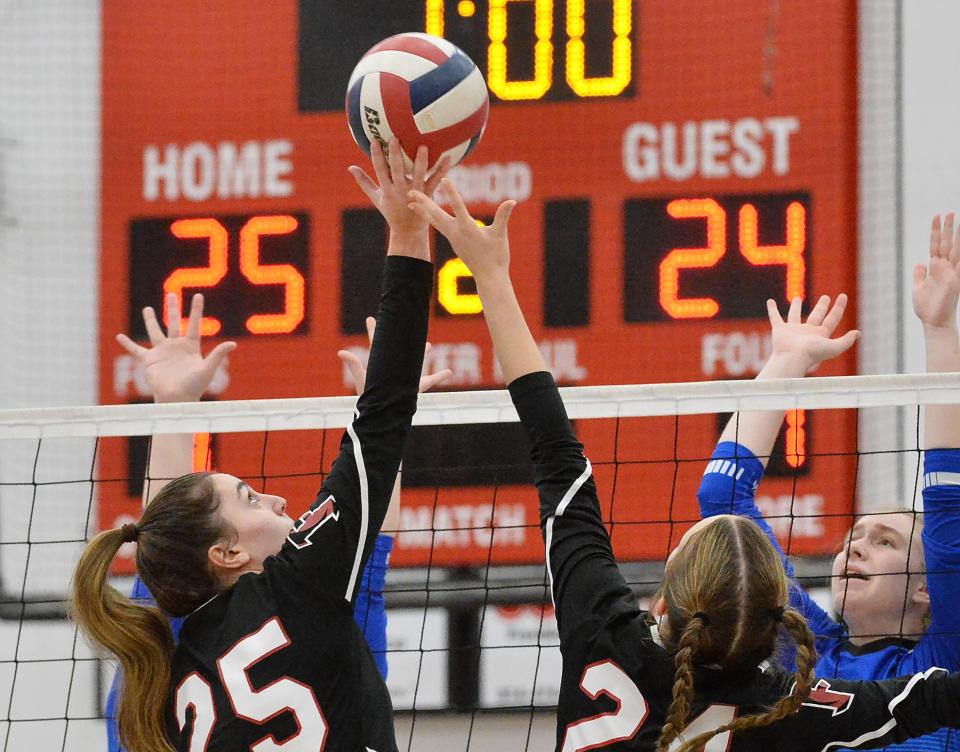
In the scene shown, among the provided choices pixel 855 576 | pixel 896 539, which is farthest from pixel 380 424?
pixel 896 539

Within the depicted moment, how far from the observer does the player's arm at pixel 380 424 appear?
5.48 ft

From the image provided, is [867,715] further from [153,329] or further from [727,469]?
[153,329]

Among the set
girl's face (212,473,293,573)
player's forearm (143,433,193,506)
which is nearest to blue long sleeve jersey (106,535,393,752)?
girl's face (212,473,293,573)

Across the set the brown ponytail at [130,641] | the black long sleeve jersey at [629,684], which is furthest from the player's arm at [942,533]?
the brown ponytail at [130,641]


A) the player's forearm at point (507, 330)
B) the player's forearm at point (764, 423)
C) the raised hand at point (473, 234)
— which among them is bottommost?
the player's forearm at point (764, 423)

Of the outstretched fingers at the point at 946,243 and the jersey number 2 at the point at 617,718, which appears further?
the outstretched fingers at the point at 946,243

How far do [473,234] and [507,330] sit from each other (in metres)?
0.12

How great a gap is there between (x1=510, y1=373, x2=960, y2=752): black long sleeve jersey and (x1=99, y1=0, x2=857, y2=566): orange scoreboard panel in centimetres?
220

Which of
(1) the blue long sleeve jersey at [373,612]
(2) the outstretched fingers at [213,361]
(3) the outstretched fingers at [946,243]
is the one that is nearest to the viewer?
(1) the blue long sleeve jersey at [373,612]

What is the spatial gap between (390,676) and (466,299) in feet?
3.71

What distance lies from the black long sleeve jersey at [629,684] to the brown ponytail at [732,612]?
3 cm

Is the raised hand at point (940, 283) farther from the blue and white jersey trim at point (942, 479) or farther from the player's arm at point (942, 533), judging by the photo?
the blue and white jersey trim at point (942, 479)

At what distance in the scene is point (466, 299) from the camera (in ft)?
13.2

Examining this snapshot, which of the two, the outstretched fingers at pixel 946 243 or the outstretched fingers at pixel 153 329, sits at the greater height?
the outstretched fingers at pixel 946 243
